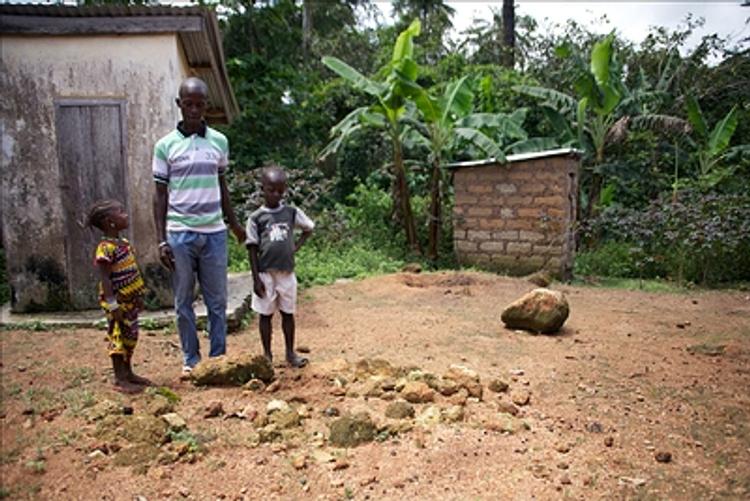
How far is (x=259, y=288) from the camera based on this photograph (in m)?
3.67

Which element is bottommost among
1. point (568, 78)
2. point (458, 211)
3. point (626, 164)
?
point (458, 211)

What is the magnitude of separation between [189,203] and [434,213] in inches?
260

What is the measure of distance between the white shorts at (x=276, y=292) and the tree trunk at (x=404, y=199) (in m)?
6.02

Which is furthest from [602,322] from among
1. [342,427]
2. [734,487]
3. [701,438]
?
[342,427]

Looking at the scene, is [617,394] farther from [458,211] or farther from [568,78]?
[568,78]

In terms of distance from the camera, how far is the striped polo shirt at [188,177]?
3.42m

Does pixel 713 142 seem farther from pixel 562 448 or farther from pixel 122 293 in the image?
pixel 122 293

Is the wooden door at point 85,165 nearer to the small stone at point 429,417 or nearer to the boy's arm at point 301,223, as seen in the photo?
the boy's arm at point 301,223

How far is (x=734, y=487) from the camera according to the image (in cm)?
235

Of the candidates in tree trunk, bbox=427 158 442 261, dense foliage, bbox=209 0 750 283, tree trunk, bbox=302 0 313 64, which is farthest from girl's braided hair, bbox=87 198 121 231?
tree trunk, bbox=302 0 313 64

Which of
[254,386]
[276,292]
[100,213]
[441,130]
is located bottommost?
[254,386]

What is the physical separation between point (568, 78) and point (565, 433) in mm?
10811

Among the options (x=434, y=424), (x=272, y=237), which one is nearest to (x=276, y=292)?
(x=272, y=237)

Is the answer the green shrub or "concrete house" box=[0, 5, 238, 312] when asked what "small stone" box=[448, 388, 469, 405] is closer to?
"concrete house" box=[0, 5, 238, 312]
